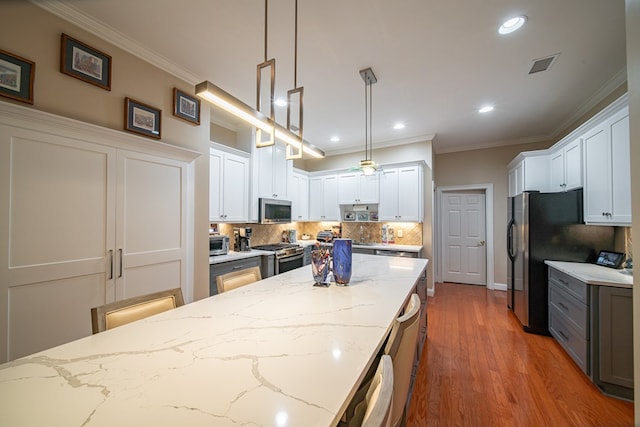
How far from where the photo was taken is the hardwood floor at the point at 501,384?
1.77 metres

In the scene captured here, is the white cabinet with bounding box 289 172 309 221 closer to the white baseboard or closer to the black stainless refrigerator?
the black stainless refrigerator

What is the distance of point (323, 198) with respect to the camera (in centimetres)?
522

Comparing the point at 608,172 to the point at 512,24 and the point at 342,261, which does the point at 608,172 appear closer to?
the point at 512,24

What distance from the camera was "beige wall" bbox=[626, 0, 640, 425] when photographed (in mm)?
1228

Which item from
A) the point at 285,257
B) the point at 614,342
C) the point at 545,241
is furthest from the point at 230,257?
the point at 545,241

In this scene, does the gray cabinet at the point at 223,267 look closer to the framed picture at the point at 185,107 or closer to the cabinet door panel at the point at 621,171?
the framed picture at the point at 185,107

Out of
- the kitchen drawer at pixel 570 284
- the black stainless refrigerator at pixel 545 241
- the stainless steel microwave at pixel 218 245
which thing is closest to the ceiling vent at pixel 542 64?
the black stainless refrigerator at pixel 545 241

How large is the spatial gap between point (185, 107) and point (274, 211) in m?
2.04

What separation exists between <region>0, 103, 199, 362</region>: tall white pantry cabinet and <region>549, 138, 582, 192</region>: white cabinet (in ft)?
14.2

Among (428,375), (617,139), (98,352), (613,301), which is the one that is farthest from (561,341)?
(98,352)

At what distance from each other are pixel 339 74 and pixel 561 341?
11.8 ft

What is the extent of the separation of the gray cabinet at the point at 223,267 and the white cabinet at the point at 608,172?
3803 millimetres

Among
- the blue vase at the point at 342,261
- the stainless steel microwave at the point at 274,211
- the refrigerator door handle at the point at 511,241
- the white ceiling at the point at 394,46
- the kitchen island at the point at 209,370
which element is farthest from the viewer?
the stainless steel microwave at the point at 274,211

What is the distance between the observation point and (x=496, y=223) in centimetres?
482
